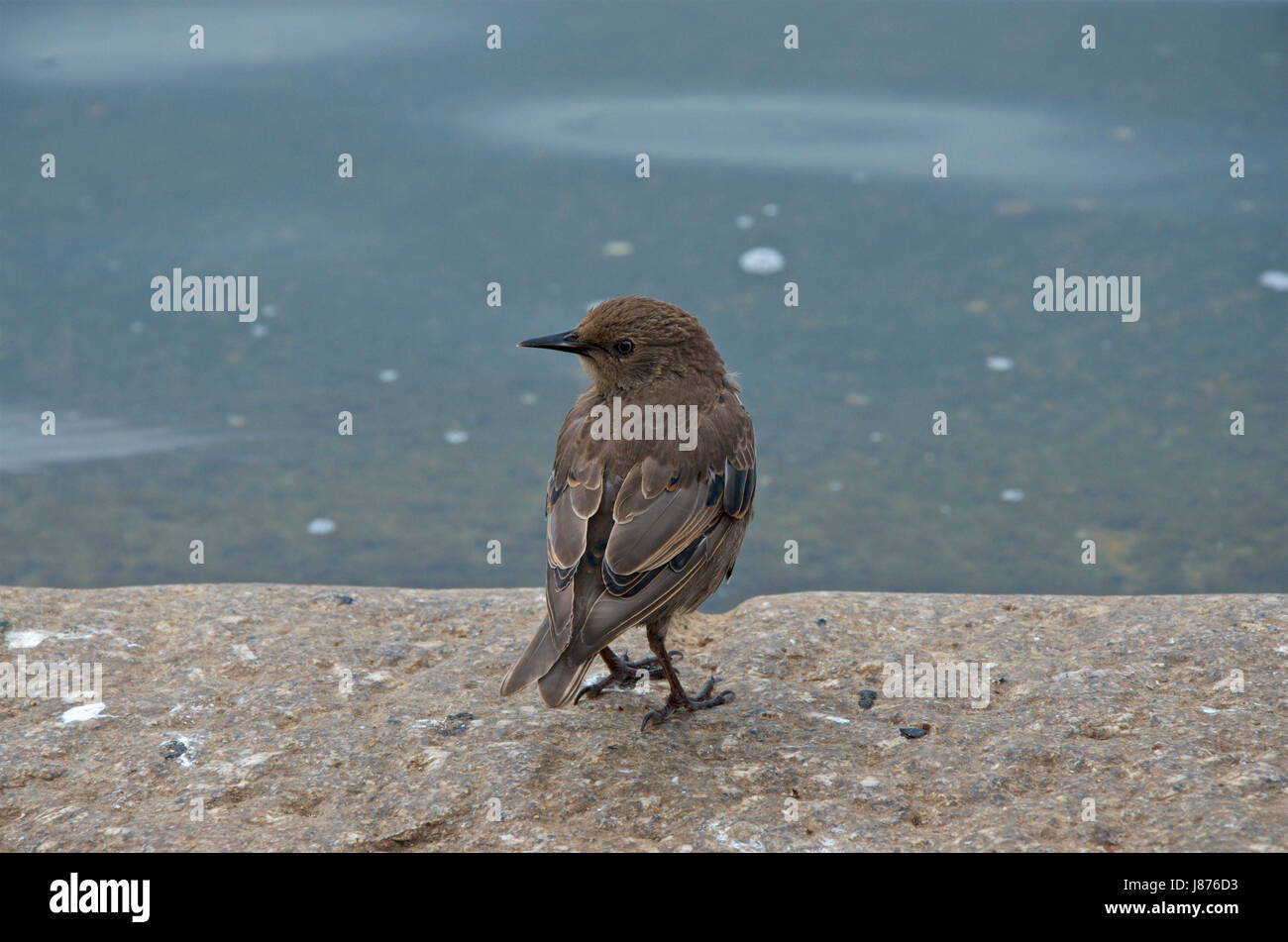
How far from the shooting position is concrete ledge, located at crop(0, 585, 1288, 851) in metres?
3.60

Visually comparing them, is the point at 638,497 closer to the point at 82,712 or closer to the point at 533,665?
the point at 533,665

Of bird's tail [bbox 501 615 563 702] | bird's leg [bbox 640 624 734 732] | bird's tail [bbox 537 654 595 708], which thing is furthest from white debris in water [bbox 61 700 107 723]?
bird's leg [bbox 640 624 734 732]

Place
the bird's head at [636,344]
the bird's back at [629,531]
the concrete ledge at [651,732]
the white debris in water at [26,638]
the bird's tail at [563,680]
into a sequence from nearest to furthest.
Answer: the concrete ledge at [651,732], the bird's tail at [563,680], the bird's back at [629,531], the bird's head at [636,344], the white debris in water at [26,638]

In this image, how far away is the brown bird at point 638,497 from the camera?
3957 mm

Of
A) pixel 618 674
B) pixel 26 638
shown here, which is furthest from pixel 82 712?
pixel 618 674

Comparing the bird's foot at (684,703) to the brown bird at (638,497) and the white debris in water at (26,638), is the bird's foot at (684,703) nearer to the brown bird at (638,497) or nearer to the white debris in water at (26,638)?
the brown bird at (638,497)

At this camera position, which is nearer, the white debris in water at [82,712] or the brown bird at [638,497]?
the brown bird at [638,497]

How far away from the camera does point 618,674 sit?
186 inches

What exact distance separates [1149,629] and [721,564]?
158 cm

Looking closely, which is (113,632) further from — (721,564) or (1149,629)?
(1149,629)

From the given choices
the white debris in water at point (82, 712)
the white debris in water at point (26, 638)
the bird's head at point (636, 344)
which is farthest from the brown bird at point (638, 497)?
the white debris in water at point (26, 638)

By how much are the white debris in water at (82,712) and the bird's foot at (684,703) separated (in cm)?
181

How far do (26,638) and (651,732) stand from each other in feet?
7.73

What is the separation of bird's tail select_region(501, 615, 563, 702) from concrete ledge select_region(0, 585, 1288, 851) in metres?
0.24
